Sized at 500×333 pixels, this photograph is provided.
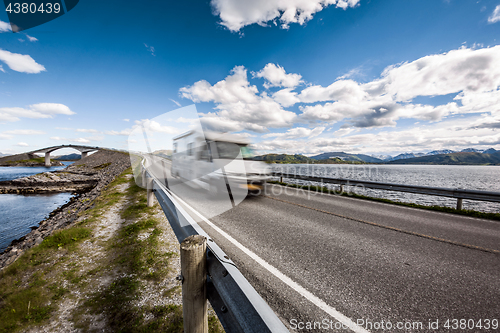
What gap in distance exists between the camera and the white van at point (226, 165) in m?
8.30

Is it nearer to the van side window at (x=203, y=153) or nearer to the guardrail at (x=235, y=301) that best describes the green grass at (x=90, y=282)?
the guardrail at (x=235, y=301)

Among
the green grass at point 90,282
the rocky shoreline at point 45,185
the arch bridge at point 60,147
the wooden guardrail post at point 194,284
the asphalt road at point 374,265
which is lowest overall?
the rocky shoreline at point 45,185

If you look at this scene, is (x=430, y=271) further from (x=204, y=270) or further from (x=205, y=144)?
(x=205, y=144)

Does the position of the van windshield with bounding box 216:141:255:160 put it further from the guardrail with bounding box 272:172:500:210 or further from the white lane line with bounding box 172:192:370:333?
the guardrail with bounding box 272:172:500:210

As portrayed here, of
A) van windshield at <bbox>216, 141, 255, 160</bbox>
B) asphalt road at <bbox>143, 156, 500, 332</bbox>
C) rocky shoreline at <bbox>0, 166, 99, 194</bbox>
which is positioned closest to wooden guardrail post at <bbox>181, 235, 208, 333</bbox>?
asphalt road at <bbox>143, 156, 500, 332</bbox>

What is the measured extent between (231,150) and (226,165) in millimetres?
861

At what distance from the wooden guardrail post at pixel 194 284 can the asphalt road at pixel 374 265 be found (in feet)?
4.04

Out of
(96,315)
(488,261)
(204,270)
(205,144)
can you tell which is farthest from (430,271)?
(205,144)

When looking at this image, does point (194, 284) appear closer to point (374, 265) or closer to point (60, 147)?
point (374, 265)

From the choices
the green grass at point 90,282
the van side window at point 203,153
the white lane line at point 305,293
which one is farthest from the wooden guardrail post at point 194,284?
the van side window at point 203,153

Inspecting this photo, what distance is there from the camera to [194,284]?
160 cm

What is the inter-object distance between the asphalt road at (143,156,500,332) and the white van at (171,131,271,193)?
200 centimetres

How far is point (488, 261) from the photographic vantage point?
144 inches

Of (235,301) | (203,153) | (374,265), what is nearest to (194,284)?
(235,301)
